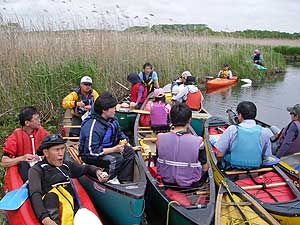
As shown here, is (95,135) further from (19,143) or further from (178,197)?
(178,197)

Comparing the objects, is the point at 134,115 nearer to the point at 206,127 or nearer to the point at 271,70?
the point at 206,127

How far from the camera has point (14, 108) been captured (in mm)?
7695

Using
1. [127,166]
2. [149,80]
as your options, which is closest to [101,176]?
[127,166]

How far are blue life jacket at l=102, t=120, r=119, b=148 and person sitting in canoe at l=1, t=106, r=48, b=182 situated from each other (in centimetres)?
84

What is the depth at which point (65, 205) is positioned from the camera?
3318 mm

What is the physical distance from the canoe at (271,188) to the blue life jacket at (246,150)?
0.37 ft

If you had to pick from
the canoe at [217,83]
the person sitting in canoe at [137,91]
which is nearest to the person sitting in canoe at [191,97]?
the person sitting in canoe at [137,91]

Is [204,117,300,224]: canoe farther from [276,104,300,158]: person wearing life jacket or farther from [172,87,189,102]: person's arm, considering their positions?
[172,87,189,102]: person's arm

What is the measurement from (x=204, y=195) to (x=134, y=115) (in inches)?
178

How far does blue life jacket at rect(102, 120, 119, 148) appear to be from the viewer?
179 inches

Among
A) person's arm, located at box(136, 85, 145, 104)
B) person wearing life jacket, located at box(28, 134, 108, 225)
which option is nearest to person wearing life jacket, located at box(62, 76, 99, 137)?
person's arm, located at box(136, 85, 145, 104)

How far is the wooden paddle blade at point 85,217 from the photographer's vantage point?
3.29m

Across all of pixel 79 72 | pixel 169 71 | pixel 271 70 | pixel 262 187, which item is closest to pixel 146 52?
pixel 169 71

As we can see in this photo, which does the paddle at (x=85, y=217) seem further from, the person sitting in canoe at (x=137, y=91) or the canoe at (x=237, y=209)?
the person sitting in canoe at (x=137, y=91)
